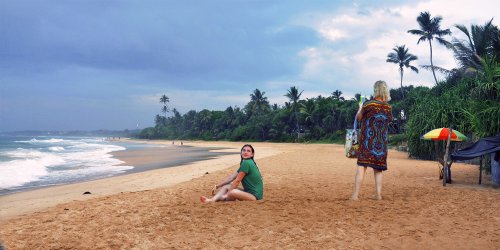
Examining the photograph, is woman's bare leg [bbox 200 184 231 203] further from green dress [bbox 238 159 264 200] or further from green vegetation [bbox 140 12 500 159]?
green vegetation [bbox 140 12 500 159]

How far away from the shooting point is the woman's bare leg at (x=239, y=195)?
5.73 m

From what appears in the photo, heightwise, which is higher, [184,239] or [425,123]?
[425,123]

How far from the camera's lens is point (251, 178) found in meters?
5.76

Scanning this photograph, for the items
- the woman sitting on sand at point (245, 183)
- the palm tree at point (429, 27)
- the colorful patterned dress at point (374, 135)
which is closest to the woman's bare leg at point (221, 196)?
the woman sitting on sand at point (245, 183)

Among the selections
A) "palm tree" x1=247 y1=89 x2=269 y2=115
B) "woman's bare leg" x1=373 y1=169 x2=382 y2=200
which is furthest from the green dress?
"palm tree" x1=247 y1=89 x2=269 y2=115

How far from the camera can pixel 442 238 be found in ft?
13.7

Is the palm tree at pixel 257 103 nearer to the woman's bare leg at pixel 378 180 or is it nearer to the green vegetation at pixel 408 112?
the green vegetation at pixel 408 112

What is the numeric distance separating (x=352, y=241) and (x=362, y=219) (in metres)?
0.89

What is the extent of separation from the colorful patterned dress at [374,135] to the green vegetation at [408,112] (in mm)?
6091

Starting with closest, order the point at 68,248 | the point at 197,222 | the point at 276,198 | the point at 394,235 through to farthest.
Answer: the point at 68,248 < the point at 394,235 < the point at 197,222 < the point at 276,198

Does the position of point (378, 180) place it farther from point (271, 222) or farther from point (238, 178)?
point (238, 178)

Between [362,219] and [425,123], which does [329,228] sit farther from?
[425,123]

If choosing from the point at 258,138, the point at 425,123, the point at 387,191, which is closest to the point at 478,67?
the point at 425,123

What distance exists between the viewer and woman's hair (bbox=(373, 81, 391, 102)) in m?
5.74
